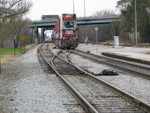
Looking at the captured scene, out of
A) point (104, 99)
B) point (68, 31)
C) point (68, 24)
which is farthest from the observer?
point (68, 31)

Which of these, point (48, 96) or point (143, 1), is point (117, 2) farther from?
point (48, 96)

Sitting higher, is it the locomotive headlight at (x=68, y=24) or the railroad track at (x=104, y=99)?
the locomotive headlight at (x=68, y=24)

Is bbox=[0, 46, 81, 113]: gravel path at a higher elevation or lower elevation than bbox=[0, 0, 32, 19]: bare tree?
lower

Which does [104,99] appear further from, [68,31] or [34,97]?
[68,31]

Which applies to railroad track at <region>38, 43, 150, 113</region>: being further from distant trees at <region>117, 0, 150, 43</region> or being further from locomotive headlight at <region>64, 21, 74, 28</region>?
distant trees at <region>117, 0, 150, 43</region>

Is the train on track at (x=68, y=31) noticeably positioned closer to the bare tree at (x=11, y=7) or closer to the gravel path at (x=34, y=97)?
the bare tree at (x=11, y=7)

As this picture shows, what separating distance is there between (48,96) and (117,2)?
6472 cm

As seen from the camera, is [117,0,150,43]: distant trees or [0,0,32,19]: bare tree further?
[117,0,150,43]: distant trees

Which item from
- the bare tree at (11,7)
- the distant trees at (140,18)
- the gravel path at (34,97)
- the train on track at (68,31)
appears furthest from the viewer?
the distant trees at (140,18)

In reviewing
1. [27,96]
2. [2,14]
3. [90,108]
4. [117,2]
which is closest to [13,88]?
[27,96]

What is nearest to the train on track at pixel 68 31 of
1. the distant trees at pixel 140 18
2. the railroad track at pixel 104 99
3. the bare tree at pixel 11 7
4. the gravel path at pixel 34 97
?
the bare tree at pixel 11 7

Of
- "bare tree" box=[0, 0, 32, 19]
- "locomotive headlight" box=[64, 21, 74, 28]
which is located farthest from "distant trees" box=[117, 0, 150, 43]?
"bare tree" box=[0, 0, 32, 19]

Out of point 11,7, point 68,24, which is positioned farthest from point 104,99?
point 68,24

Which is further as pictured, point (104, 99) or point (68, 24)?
point (68, 24)
